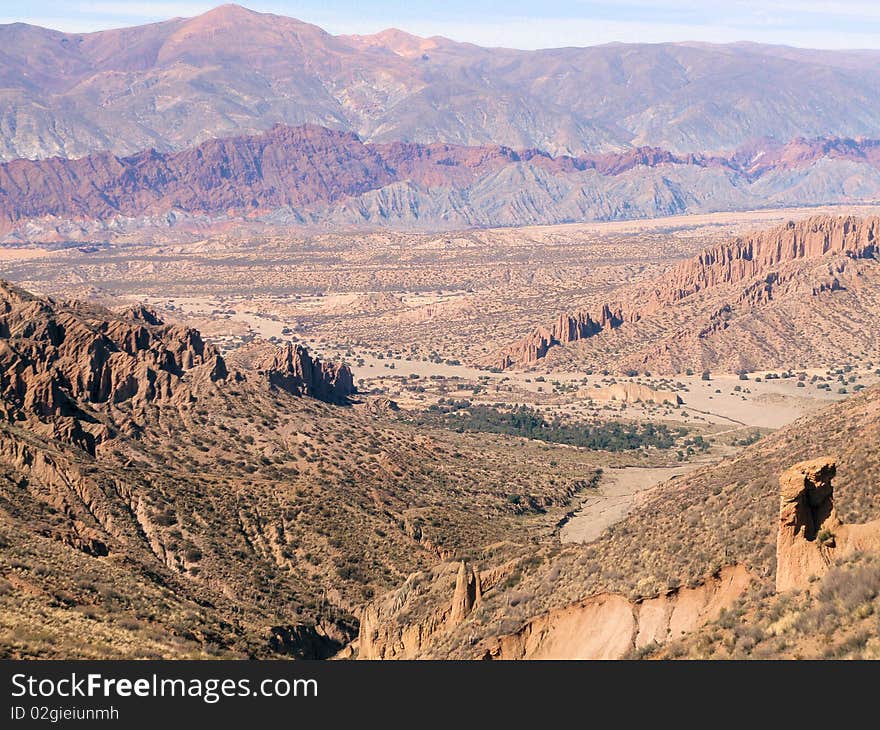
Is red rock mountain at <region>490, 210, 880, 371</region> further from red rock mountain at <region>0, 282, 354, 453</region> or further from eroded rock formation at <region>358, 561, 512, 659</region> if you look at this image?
eroded rock formation at <region>358, 561, 512, 659</region>

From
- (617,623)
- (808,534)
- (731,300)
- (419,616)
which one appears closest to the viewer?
(808,534)

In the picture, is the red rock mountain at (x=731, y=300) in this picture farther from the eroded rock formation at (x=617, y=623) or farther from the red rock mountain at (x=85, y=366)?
the eroded rock formation at (x=617, y=623)

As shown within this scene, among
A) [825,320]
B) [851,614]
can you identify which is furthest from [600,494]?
[825,320]

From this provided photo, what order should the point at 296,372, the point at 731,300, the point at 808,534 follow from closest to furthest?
the point at 808,534, the point at 296,372, the point at 731,300

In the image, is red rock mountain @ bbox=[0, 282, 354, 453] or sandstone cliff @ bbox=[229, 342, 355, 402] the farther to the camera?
sandstone cliff @ bbox=[229, 342, 355, 402]

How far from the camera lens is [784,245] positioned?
19438 centimetres

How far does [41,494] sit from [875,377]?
113880 millimetres

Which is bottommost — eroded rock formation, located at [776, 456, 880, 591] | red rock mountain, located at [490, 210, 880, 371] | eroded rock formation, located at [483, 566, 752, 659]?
red rock mountain, located at [490, 210, 880, 371]

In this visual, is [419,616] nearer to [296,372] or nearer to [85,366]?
[85,366]

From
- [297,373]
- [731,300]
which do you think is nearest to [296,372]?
[297,373]

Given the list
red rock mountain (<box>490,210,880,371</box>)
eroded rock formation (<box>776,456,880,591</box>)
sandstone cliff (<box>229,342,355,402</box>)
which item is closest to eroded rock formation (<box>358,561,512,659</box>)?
eroded rock formation (<box>776,456,880,591</box>)

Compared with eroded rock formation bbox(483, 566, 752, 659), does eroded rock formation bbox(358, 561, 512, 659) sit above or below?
below

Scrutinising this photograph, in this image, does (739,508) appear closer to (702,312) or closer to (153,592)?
(153,592)

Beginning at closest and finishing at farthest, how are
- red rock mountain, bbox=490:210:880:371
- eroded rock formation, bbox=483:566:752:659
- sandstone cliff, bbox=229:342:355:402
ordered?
1. eroded rock formation, bbox=483:566:752:659
2. sandstone cliff, bbox=229:342:355:402
3. red rock mountain, bbox=490:210:880:371
